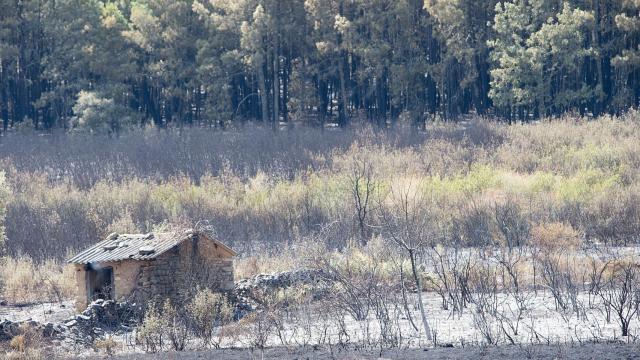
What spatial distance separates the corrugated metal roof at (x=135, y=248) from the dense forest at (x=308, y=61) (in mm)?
28712

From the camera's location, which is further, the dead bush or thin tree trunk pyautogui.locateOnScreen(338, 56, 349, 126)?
thin tree trunk pyautogui.locateOnScreen(338, 56, 349, 126)

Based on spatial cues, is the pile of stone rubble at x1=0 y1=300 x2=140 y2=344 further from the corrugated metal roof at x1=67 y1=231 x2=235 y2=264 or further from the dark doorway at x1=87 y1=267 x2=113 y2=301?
the dark doorway at x1=87 y1=267 x2=113 y2=301

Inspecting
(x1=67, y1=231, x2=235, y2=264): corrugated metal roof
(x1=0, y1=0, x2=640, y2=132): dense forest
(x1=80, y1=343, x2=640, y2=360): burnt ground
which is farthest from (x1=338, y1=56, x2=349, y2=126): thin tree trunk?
(x1=80, y1=343, x2=640, y2=360): burnt ground

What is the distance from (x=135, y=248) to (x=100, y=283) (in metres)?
1.88

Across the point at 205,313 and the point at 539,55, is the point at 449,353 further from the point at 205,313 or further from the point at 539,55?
the point at 539,55

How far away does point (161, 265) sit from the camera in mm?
26156

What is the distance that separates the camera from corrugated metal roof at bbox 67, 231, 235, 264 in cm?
2599

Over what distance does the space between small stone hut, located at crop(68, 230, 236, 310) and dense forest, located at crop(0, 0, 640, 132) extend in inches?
1132

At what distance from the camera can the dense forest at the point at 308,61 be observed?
5406 cm

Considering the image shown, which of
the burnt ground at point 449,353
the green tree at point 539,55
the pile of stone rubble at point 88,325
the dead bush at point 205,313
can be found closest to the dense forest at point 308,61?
the green tree at point 539,55

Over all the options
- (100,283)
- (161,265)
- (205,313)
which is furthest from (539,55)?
(205,313)

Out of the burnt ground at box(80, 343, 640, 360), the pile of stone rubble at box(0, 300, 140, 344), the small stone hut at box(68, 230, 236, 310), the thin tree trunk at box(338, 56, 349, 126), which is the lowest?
the pile of stone rubble at box(0, 300, 140, 344)

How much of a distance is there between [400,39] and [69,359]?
38.3m

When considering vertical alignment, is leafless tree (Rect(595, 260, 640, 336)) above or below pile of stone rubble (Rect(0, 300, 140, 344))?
above
